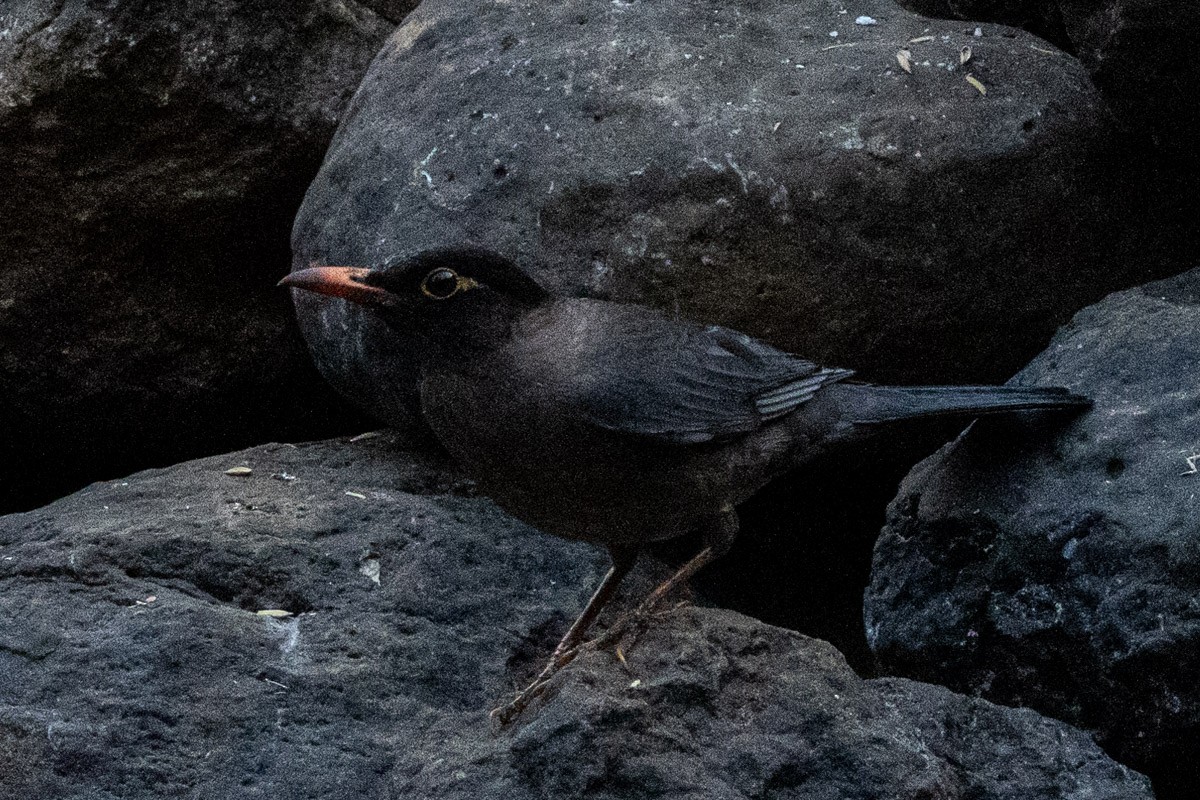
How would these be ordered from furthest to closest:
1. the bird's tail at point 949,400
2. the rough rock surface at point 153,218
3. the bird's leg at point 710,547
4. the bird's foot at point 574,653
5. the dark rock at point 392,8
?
the dark rock at point 392,8
the rough rock surface at point 153,218
the bird's tail at point 949,400
the bird's leg at point 710,547
the bird's foot at point 574,653

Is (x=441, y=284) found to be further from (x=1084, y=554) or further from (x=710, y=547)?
(x=1084, y=554)

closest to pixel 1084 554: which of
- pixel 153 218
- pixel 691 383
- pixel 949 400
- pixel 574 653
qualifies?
pixel 949 400

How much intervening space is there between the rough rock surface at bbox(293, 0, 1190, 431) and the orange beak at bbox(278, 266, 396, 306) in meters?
1.17

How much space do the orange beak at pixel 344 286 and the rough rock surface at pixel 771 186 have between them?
1.17 m

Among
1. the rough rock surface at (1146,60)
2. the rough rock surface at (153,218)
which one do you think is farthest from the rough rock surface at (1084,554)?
the rough rock surface at (153,218)

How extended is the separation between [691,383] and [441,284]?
783 millimetres

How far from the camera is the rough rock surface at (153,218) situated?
638 centimetres

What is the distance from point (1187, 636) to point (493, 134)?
2.94 m

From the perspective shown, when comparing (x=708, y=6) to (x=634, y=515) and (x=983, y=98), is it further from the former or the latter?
(x=634, y=515)

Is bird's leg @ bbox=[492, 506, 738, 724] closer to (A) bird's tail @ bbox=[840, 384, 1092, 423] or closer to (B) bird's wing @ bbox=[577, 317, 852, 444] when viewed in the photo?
(B) bird's wing @ bbox=[577, 317, 852, 444]

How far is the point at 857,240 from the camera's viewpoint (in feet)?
17.8

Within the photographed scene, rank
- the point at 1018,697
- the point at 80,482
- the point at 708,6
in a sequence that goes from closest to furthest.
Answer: the point at 1018,697 < the point at 708,6 < the point at 80,482

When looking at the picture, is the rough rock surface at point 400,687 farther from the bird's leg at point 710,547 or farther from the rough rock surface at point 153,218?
the rough rock surface at point 153,218

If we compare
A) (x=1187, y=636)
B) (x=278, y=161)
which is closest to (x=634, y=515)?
(x=1187, y=636)
